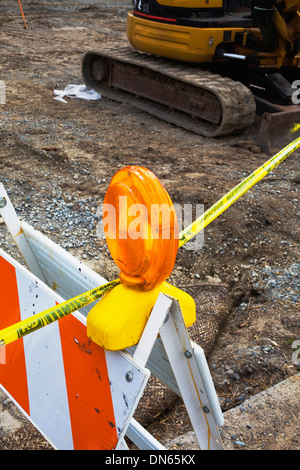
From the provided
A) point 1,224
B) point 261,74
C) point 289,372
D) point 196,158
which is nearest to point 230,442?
point 289,372

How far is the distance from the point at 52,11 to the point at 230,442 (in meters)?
16.1

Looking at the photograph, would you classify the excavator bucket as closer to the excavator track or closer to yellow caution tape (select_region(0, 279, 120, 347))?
Answer: the excavator track

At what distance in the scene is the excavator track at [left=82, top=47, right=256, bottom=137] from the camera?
22.9 feet

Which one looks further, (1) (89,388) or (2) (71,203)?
(2) (71,203)

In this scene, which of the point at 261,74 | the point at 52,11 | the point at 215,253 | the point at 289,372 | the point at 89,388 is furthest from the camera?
the point at 52,11

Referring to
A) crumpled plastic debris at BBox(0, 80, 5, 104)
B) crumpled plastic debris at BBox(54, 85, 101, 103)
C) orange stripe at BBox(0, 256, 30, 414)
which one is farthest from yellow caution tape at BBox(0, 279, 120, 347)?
crumpled plastic debris at BBox(54, 85, 101, 103)

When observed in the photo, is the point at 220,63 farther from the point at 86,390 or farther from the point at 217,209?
the point at 86,390

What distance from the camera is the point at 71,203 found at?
4.98 meters

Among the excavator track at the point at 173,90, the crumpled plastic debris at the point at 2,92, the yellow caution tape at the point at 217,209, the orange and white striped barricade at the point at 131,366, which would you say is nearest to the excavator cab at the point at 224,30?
the excavator track at the point at 173,90

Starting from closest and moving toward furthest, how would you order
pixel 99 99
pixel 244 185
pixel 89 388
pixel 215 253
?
pixel 89 388
pixel 244 185
pixel 215 253
pixel 99 99

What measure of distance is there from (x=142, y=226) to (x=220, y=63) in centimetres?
717

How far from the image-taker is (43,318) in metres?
1.50

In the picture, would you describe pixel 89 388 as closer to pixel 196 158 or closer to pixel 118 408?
pixel 118 408

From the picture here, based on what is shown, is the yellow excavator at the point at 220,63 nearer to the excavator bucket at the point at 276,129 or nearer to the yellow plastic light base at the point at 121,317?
the excavator bucket at the point at 276,129
